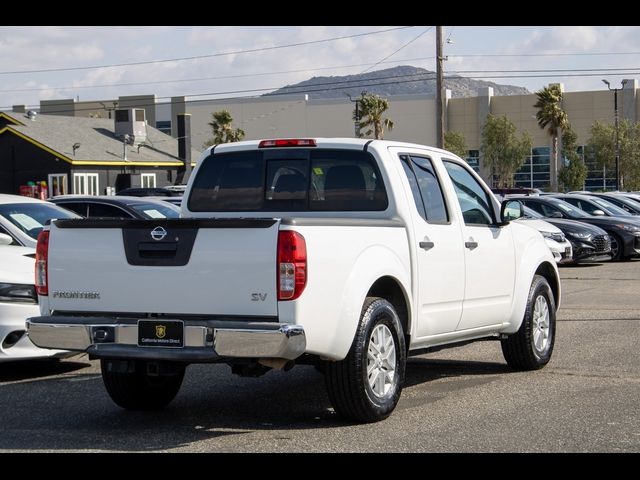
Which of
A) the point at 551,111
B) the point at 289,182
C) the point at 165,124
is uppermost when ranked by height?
the point at 165,124

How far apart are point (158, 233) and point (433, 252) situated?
7.86 feet

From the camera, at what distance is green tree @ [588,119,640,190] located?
3091 inches

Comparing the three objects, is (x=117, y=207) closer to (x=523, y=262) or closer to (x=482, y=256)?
(x=523, y=262)

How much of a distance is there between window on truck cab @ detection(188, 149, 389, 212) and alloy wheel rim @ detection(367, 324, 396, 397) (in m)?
1.11

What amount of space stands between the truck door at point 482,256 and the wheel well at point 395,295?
94 cm

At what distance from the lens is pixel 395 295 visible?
8.45 m

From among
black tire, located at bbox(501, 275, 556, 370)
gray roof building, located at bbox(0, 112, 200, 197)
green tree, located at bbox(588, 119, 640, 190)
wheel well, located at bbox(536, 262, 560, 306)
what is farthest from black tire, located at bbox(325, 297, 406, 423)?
green tree, located at bbox(588, 119, 640, 190)

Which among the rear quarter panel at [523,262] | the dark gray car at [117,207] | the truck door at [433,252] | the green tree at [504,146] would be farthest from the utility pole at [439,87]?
the green tree at [504,146]

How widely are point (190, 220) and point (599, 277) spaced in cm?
1651

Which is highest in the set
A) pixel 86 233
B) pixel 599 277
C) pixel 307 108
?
pixel 307 108

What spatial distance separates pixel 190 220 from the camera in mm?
7344

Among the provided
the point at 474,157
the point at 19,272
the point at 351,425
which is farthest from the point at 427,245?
the point at 474,157
